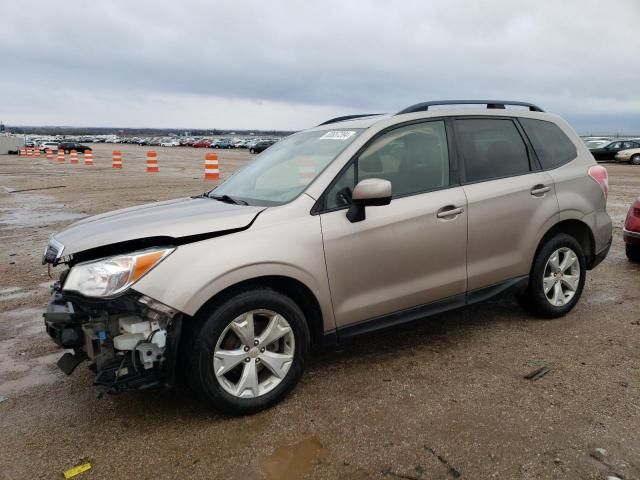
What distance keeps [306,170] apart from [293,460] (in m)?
1.89

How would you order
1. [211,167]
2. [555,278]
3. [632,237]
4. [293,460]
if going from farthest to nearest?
[211,167]
[632,237]
[555,278]
[293,460]

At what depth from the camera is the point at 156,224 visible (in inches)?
126

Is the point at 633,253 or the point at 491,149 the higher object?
the point at 491,149

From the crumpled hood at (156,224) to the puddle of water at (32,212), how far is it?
24.9 feet

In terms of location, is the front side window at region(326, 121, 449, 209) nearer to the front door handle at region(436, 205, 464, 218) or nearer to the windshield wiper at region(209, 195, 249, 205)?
the front door handle at region(436, 205, 464, 218)

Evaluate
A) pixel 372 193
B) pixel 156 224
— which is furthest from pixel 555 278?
pixel 156 224

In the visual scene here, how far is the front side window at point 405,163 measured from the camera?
3633mm

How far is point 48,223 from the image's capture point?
1022 cm

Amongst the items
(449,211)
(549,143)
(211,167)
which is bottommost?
(211,167)

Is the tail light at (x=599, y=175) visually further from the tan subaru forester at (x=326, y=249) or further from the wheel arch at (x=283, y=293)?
the wheel arch at (x=283, y=293)

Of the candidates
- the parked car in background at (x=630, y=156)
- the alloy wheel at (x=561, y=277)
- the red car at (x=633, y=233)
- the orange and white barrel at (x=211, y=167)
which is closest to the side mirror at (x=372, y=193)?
the alloy wheel at (x=561, y=277)

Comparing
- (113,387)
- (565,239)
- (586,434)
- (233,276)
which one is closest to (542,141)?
(565,239)

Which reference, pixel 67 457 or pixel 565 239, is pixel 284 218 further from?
pixel 565 239

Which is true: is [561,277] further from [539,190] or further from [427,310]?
[427,310]
